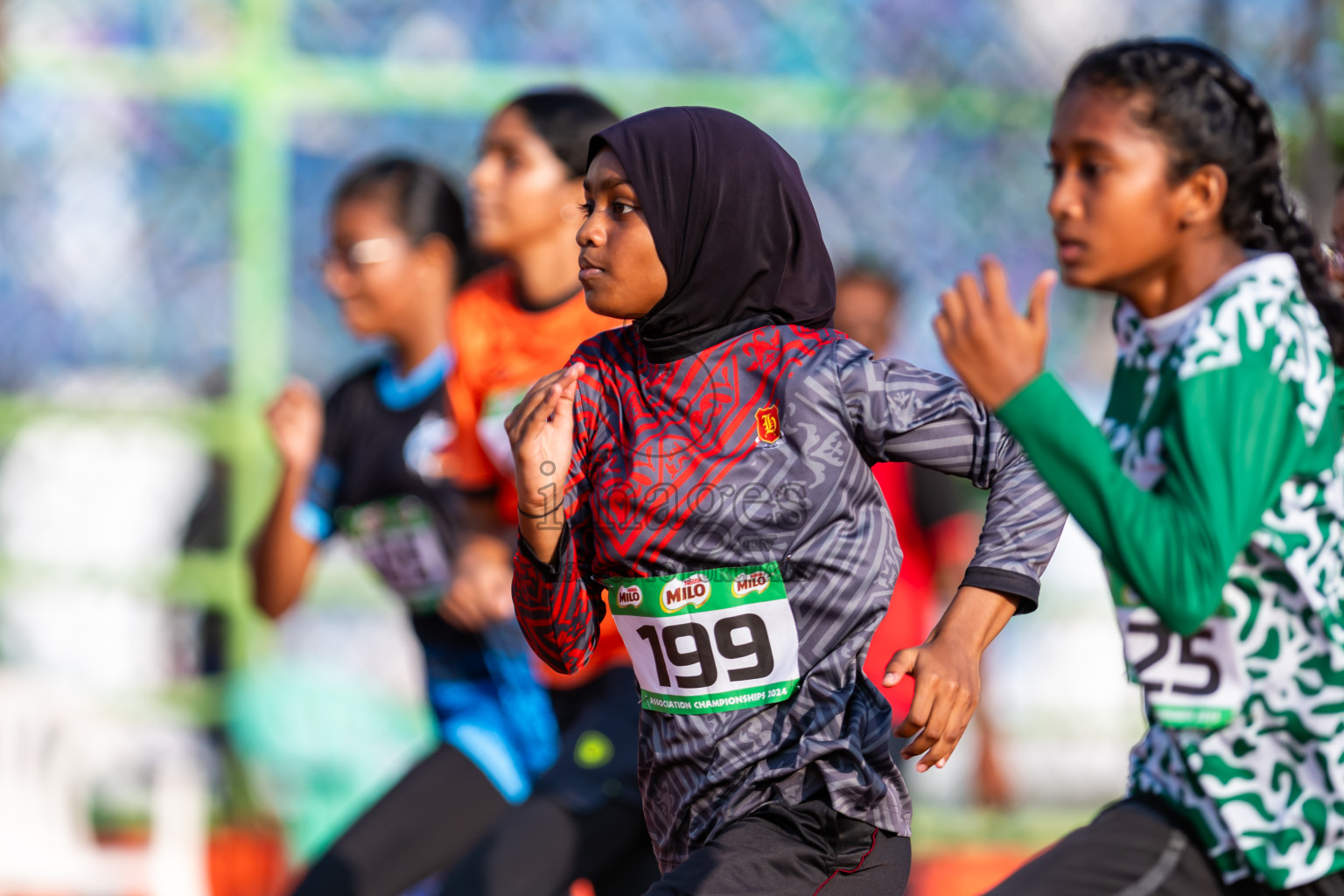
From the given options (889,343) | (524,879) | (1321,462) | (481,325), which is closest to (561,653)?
(524,879)

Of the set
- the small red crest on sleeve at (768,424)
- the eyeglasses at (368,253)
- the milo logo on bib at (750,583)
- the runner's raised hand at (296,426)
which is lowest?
the runner's raised hand at (296,426)

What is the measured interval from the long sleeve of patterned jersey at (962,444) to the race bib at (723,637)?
0.26 metres

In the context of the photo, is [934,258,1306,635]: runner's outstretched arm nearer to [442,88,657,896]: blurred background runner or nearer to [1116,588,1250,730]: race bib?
[1116,588,1250,730]: race bib

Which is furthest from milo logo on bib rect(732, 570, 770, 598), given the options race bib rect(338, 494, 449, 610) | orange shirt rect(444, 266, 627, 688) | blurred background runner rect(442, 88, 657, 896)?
race bib rect(338, 494, 449, 610)

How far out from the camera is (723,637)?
2.28 meters

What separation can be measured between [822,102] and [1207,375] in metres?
4.20

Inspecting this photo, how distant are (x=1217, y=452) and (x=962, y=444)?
0.36 metres

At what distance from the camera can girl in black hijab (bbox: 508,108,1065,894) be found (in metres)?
2.26

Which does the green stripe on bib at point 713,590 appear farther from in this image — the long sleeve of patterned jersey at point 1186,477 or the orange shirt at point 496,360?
the orange shirt at point 496,360

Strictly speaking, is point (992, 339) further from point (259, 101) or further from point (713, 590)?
point (259, 101)

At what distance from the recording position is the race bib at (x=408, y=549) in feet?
13.4

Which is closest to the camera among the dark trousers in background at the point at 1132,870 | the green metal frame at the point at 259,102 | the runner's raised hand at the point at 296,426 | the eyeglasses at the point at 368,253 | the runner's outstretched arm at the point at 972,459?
the runner's outstretched arm at the point at 972,459

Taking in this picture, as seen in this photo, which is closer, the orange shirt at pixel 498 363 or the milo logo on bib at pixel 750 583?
the milo logo on bib at pixel 750 583

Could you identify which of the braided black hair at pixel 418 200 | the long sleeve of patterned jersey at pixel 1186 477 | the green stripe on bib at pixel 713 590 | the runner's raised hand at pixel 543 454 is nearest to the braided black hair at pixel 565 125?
the braided black hair at pixel 418 200
